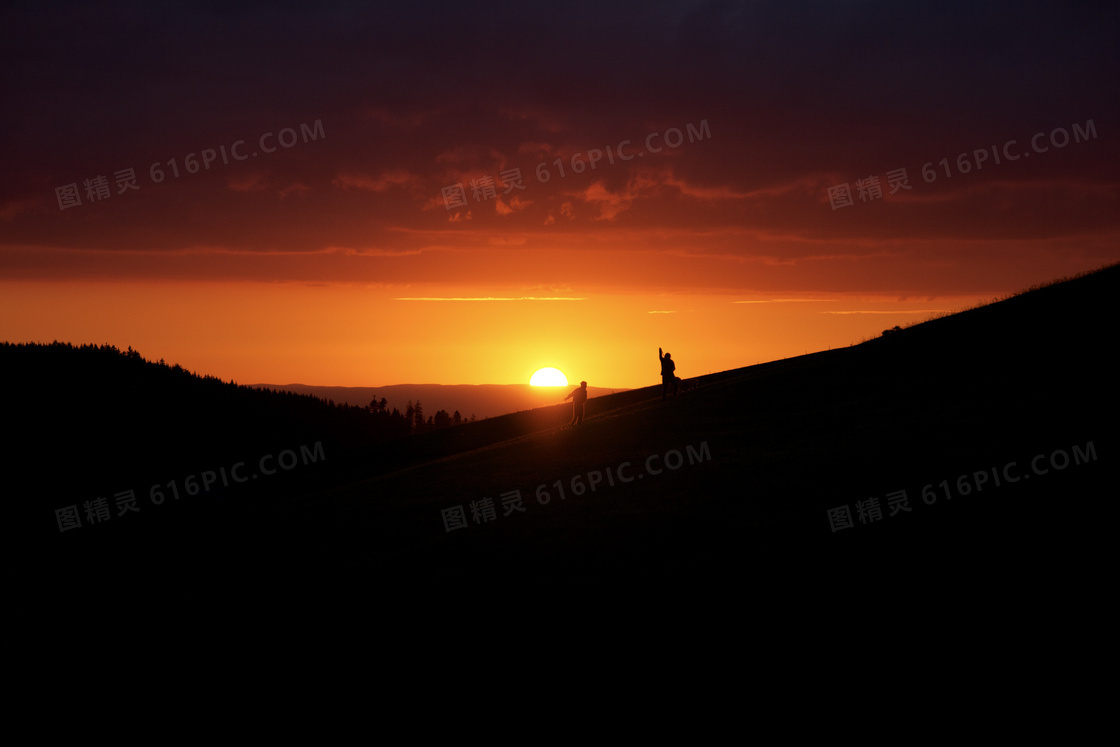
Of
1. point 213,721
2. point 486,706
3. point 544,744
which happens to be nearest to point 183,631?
point 213,721

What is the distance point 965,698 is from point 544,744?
4.74 meters

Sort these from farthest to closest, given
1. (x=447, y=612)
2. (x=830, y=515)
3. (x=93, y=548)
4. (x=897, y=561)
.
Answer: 1. (x=93, y=548)
2. (x=830, y=515)
3. (x=447, y=612)
4. (x=897, y=561)

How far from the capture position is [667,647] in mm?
10477

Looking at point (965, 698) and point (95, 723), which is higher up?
point (95, 723)

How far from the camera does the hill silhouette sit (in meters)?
12.4

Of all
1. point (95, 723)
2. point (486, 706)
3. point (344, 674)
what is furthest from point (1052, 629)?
point (95, 723)

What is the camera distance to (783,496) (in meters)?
16.1

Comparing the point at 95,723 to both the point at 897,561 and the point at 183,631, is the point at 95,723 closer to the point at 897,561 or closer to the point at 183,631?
the point at 183,631

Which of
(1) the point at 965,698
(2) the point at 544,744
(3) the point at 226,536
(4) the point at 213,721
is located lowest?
(1) the point at 965,698

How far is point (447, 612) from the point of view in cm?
1281

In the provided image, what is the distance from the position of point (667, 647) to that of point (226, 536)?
14.3m

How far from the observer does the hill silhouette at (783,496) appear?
489 inches

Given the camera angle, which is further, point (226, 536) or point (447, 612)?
point (226, 536)

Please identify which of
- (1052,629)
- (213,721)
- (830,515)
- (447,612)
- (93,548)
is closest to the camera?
(1052,629)
